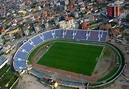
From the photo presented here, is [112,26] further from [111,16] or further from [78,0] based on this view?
[78,0]


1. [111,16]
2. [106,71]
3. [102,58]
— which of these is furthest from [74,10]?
[106,71]

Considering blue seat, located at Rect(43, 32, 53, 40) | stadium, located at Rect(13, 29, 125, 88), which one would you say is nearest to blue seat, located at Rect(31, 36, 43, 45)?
stadium, located at Rect(13, 29, 125, 88)

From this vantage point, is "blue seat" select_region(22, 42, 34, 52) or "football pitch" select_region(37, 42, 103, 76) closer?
"football pitch" select_region(37, 42, 103, 76)

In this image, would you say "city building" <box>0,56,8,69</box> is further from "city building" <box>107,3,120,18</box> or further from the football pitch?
"city building" <box>107,3,120,18</box>

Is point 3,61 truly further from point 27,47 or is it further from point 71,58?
point 71,58

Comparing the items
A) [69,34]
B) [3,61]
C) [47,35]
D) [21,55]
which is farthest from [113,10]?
[3,61]

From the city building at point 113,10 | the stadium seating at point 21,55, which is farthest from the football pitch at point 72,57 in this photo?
the city building at point 113,10

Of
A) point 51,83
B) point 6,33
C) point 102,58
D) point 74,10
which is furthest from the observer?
point 74,10
